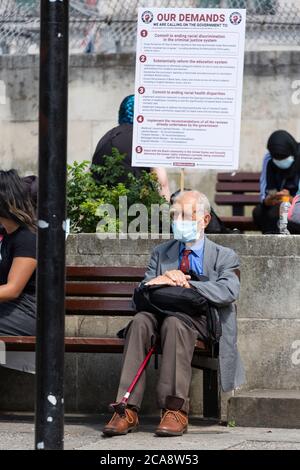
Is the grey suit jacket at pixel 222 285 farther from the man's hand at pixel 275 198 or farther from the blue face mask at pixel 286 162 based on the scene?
Result: the blue face mask at pixel 286 162

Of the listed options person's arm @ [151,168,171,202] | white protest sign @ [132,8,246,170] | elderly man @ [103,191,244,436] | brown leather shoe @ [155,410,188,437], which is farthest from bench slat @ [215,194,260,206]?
brown leather shoe @ [155,410,188,437]

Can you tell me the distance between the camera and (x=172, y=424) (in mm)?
6859

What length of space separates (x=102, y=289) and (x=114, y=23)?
477 centimetres

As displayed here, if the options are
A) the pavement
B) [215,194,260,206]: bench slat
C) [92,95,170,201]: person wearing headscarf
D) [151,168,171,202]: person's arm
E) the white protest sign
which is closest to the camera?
the pavement

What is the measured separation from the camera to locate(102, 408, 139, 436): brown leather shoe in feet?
22.5

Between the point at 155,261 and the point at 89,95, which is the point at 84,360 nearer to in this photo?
the point at 155,261

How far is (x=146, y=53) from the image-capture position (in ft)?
26.9

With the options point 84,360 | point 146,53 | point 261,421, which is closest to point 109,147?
point 146,53

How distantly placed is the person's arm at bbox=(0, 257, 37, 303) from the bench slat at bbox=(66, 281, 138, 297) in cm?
41

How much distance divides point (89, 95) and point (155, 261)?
4.89m

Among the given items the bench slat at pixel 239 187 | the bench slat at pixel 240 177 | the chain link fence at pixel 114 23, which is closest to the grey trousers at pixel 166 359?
the bench slat at pixel 239 187

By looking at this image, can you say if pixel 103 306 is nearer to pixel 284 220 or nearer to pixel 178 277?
pixel 178 277

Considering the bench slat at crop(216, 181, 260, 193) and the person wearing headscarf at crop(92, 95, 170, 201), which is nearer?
the person wearing headscarf at crop(92, 95, 170, 201)

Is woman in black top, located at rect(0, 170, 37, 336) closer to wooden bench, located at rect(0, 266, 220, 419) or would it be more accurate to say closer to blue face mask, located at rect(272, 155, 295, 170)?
wooden bench, located at rect(0, 266, 220, 419)
